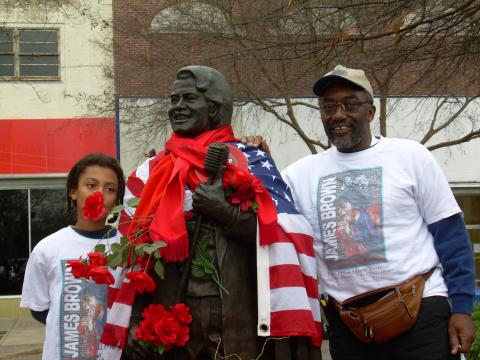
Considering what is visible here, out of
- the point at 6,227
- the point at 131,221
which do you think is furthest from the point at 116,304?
the point at 6,227

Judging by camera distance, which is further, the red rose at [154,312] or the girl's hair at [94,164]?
the girl's hair at [94,164]

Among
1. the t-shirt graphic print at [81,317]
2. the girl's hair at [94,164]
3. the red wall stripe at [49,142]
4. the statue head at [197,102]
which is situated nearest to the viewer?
the statue head at [197,102]

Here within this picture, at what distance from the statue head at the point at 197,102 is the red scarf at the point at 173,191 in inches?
1.9

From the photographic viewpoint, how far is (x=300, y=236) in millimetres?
3025

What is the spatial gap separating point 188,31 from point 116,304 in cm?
978

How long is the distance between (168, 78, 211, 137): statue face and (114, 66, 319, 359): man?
0.07 m

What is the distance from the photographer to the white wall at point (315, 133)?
47.7 ft

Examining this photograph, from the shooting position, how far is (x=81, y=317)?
10.8 feet

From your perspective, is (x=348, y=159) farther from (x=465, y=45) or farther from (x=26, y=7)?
Answer: (x=26, y=7)

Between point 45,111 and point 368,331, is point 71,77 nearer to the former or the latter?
point 45,111

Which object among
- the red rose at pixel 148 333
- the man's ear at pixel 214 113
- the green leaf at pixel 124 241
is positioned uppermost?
the man's ear at pixel 214 113

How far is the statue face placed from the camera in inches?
123

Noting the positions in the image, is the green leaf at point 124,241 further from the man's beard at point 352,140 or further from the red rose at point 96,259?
the man's beard at point 352,140

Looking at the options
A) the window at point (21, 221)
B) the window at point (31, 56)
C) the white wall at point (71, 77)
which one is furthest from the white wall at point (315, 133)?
the window at point (31, 56)
